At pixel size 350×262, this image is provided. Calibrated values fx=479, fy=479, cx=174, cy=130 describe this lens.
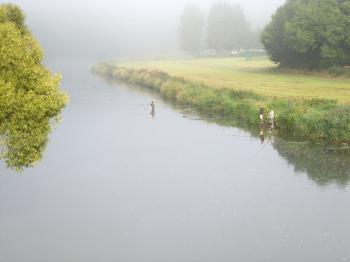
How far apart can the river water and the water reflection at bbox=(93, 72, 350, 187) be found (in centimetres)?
14

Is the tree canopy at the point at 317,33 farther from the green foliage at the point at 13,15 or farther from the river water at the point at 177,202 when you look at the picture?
the green foliage at the point at 13,15

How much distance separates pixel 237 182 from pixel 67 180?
491 inches

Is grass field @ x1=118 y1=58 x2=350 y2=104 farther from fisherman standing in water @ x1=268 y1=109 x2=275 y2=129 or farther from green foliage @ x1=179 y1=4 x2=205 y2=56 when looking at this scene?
green foliage @ x1=179 y1=4 x2=205 y2=56

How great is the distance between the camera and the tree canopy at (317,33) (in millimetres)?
78500

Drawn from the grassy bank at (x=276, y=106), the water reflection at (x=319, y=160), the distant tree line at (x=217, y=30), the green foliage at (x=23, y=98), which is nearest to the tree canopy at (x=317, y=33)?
the grassy bank at (x=276, y=106)

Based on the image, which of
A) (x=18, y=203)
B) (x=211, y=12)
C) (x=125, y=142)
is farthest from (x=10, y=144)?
(x=211, y=12)

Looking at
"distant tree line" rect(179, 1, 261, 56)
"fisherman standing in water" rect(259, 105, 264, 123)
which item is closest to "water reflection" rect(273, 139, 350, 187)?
"fisherman standing in water" rect(259, 105, 264, 123)

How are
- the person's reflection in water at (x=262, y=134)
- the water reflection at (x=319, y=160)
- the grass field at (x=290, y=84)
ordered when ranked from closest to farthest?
the water reflection at (x=319, y=160)
the person's reflection in water at (x=262, y=134)
the grass field at (x=290, y=84)

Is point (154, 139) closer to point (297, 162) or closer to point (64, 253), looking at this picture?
point (297, 162)

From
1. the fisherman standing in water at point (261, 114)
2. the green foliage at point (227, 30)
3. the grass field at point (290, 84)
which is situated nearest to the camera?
the fisherman standing in water at point (261, 114)

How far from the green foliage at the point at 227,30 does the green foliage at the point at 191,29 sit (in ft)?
18.2

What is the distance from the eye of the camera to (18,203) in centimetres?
3089

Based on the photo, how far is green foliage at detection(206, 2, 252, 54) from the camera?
586ft

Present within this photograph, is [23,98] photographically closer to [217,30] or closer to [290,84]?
[290,84]
